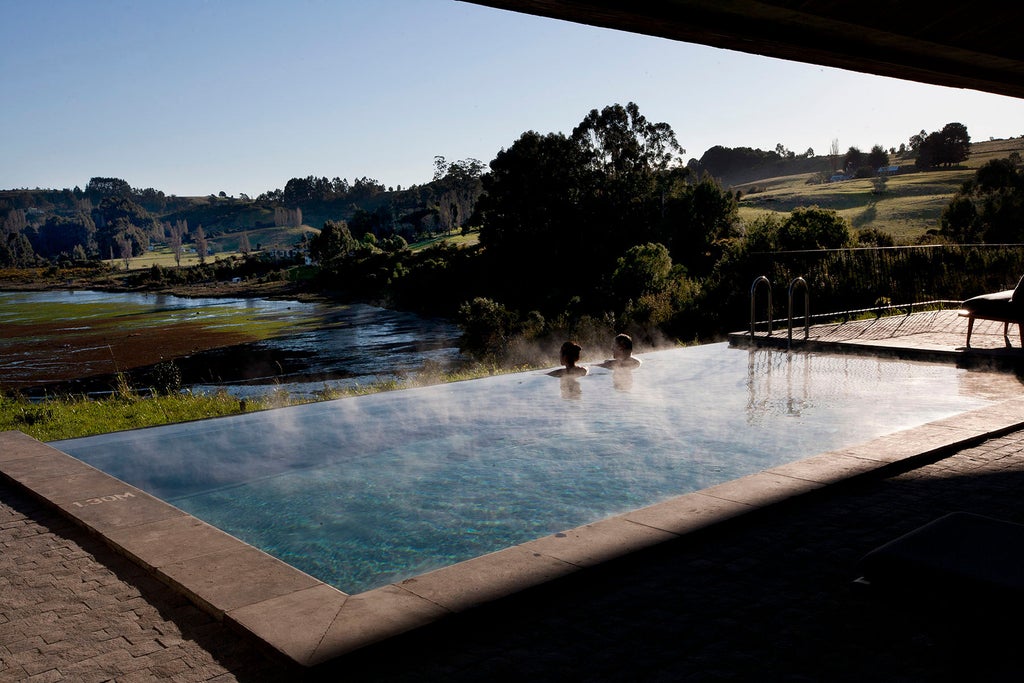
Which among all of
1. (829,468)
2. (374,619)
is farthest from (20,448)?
(829,468)

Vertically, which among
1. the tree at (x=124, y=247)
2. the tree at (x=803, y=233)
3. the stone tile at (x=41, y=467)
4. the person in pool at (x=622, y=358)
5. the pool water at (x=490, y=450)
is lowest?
the pool water at (x=490, y=450)

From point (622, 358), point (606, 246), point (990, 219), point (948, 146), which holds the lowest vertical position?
point (622, 358)

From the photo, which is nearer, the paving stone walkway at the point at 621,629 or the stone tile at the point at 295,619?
the paving stone walkway at the point at 621,629

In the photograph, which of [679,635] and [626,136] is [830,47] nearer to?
[679,635]

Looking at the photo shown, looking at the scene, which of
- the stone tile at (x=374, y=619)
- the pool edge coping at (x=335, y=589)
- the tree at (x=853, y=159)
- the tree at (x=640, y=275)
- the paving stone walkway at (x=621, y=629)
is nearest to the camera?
the paving stone walkway at (x=621, y=629)

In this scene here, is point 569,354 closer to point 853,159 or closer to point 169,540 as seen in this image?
point 169,540

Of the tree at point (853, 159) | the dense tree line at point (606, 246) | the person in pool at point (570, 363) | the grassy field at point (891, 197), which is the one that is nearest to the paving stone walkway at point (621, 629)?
the person in pool at point (570, 363)

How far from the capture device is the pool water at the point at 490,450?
17.0ft

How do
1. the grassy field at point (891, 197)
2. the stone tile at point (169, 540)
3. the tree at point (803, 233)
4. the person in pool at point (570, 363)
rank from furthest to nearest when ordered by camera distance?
the grassy field at point (891, 197) → the tree at point (803, 233) → the person in pool at point (570, 363) → the stone tile at point (169, 540)

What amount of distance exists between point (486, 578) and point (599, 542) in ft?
2.12

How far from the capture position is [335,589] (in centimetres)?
342

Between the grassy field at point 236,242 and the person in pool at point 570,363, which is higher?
the grassy field at point 236,242

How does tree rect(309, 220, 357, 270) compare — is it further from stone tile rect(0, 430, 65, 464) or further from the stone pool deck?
the stone pool deck

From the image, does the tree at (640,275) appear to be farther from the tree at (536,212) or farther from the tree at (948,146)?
the tree at (948,146)
